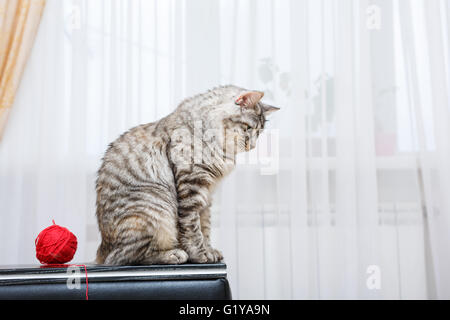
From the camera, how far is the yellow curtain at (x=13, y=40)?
1.72 m

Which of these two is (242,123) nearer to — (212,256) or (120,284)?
(212,256)

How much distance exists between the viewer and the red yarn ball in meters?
1.13

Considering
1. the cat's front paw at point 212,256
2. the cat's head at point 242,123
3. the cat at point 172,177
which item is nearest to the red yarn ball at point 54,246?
the cat at point 172,177

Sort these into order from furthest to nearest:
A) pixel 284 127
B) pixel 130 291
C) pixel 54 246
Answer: pixel 284 127
pixel 54 246
pixel 130 291

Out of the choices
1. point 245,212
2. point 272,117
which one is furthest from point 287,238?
point 272,117

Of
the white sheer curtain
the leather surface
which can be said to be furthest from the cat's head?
→ the white sheer curtain

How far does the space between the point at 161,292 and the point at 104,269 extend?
17 centimetres

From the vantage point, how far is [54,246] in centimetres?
113

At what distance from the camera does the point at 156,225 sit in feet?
3.54

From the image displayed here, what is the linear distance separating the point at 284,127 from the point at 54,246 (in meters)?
1.02

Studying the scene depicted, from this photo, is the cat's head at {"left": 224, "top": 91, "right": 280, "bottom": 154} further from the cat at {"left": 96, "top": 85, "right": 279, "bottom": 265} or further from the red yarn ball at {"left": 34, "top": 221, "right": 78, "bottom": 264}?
the red yarn ball at {"left": 34, "top": 221, "right": 78, "bottom": 264}

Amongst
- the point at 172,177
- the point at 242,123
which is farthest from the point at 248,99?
the point at 172,177

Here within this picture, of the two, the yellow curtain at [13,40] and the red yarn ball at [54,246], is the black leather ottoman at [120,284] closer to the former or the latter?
the red yarn ball at [54,246]

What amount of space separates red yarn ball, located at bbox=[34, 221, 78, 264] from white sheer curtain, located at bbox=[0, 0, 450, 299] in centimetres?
55
